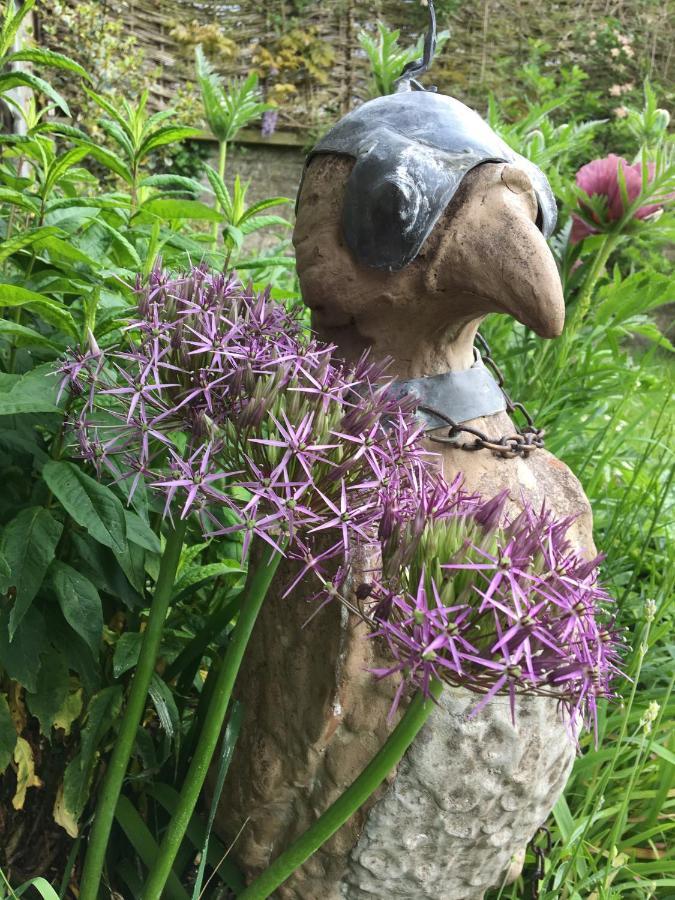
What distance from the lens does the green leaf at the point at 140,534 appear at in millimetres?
1134

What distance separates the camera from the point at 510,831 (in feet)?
3.92

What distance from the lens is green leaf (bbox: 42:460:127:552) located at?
1.03m

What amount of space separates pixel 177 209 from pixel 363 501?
827 mm

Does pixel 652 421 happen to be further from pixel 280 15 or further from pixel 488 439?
pixel 280 15

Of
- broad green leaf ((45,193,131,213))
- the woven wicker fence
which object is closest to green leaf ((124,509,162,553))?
broad green leaf ((45,193,131,213))

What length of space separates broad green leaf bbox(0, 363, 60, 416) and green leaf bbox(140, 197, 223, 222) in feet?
1.48

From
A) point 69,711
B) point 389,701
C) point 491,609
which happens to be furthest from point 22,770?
point 491,609

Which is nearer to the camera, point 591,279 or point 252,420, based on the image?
point 252,420

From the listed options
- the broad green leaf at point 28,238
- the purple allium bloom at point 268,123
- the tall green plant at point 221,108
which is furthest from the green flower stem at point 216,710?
the purple allium bloom at point 268,123

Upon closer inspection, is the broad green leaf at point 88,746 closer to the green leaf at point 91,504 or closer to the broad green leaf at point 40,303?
the green leaf at point 91,504

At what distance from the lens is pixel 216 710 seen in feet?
2.93

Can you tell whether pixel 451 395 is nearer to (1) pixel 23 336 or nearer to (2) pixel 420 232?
(2) pixel 420 232

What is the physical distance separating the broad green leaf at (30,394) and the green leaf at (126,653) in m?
0.35

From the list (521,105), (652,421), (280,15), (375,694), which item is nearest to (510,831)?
(375,694)
